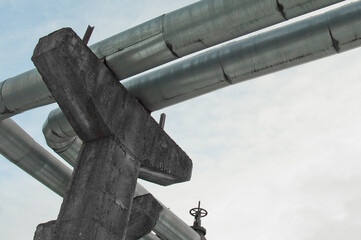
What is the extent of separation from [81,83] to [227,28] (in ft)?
7.32

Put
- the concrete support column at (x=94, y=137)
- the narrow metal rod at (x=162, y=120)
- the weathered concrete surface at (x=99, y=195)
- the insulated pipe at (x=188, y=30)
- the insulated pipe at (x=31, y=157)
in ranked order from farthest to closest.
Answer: the insulated pipe at (x=31, y=157) < the narrow metal rod at (x=162, y=120) < the insulated pipe at (x=188, y=30) < the concrete support column at (x=94, y=137) < the weathered concrete surface at (x=99, y=195)

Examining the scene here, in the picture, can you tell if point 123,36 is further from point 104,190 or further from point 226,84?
point 104,190

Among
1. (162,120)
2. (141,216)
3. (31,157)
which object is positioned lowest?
(141,216)

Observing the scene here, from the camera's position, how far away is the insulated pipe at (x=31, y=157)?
8.90 m

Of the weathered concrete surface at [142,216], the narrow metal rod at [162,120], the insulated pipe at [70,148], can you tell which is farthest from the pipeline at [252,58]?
the insulated pipe at [70,148]

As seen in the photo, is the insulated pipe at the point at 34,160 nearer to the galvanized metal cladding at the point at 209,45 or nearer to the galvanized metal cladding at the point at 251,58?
the galvanized metal cladding at the point at 209,45

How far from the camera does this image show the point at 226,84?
6.83 m

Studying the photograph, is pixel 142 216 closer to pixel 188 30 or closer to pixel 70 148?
pixel 188 30

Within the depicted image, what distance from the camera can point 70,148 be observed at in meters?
9.81

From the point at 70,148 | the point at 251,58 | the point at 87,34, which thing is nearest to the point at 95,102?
the point at 87,34

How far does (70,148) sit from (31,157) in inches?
35.6

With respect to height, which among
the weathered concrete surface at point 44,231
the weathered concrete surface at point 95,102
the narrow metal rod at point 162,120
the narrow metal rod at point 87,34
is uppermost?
the narrow metal rod at point 87,34

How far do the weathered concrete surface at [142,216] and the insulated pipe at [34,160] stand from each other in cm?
354

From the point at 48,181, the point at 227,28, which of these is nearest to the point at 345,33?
the point at 227,28
